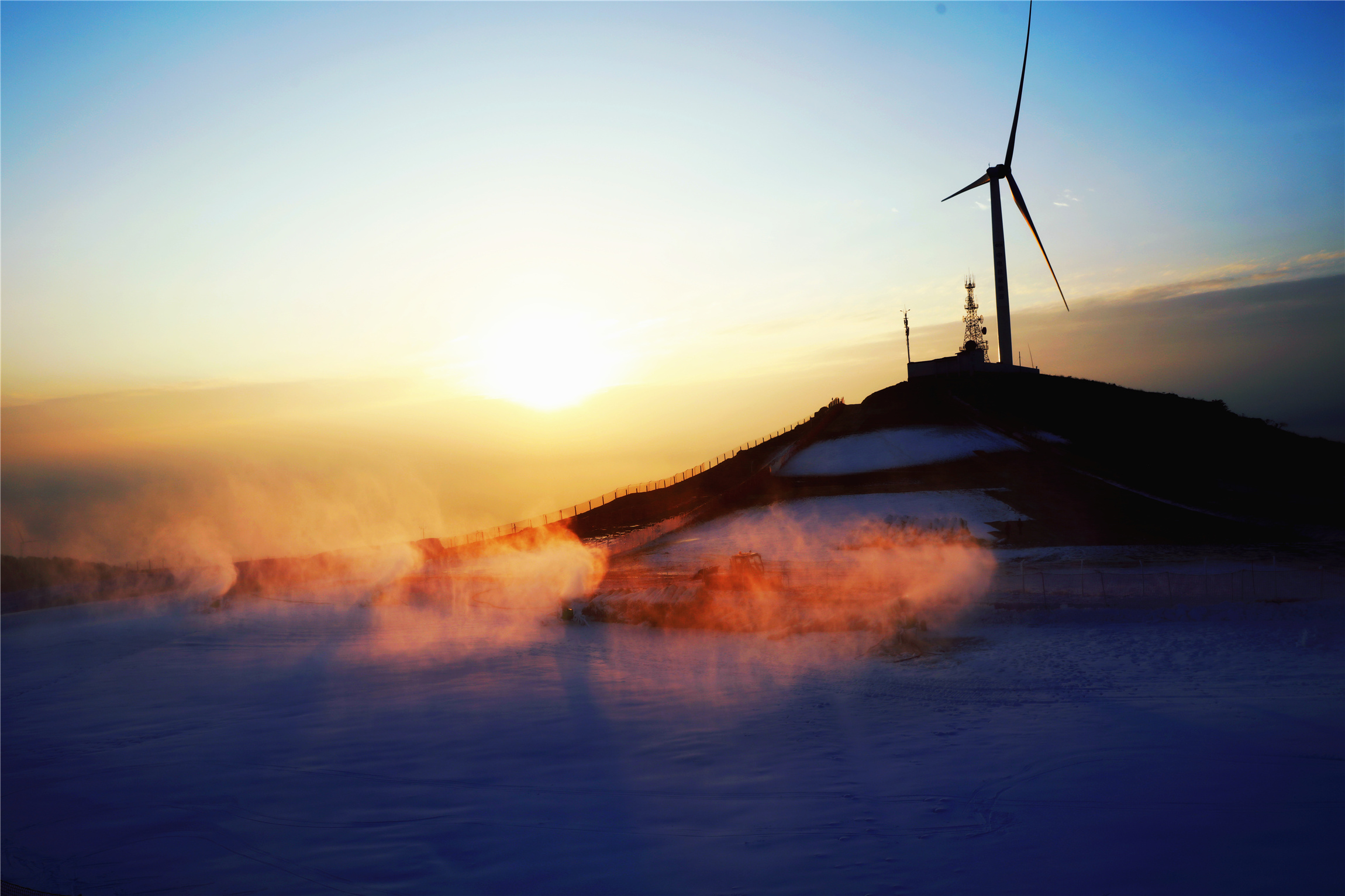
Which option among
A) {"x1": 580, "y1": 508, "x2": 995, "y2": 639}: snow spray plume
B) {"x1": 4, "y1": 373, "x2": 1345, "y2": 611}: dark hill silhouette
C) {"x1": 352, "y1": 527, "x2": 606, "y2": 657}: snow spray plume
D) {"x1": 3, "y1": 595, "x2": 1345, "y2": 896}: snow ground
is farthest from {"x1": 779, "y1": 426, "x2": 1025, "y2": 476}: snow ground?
{"x1": 3, "y1": 595, "x2": 1345, "y2": 896}: snow ground

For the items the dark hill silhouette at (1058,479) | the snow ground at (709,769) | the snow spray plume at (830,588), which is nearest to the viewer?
the snow ground at (709,769)

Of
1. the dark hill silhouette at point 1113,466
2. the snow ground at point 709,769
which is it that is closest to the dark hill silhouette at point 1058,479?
the dark hill silhouette at point 1113,466

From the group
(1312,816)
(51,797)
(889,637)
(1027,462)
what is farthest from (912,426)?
(51,797)

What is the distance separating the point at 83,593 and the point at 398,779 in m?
35.5

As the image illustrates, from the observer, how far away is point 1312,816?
10344 mm

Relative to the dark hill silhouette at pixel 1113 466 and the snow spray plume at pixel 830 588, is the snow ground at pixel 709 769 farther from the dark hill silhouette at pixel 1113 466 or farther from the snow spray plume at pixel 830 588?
the dark hill silhouette at pixel 1113 466

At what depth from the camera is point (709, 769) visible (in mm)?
13359

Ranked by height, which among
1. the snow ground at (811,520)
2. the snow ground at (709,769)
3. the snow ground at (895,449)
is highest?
the snow ground at (895,449)

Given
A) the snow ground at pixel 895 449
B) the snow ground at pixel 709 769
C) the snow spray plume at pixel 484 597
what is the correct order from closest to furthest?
the snow ground at pixel 709 769
the snow spray plume at pixel 484 597
the snow ground at pixel 895 449

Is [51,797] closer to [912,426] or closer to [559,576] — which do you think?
[559,576]

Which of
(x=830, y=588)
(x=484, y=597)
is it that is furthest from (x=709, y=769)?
Result: (x=484, y=597)

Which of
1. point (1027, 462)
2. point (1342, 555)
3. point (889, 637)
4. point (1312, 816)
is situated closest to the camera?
point (1312, 816)

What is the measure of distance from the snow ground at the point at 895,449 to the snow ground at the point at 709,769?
112 ft

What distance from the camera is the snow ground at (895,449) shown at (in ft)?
188
